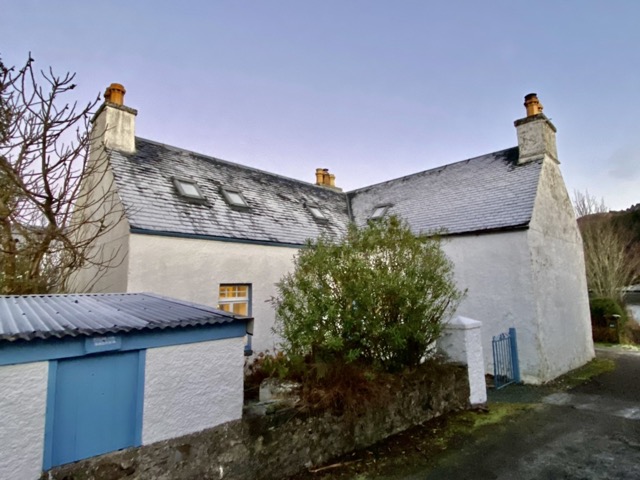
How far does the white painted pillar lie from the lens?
764 cm

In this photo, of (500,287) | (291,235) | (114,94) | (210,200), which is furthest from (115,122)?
(500,287)

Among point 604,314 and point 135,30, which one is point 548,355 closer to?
point 604,314

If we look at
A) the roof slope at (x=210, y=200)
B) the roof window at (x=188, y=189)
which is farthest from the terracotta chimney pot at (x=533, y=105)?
the roof window at (x=188, y=189)

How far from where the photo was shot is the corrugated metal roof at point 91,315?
3.50 m

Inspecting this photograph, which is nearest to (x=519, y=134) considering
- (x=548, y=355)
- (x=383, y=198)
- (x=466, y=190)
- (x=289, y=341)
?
(x=466, y=190)

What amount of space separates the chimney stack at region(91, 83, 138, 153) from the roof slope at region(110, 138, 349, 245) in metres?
0.41

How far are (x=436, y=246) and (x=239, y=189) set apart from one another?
8.71 m

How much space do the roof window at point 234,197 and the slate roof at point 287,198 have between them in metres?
0.22

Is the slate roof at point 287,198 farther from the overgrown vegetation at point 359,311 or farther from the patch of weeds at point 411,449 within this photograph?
the patch of weeds at point 411,449

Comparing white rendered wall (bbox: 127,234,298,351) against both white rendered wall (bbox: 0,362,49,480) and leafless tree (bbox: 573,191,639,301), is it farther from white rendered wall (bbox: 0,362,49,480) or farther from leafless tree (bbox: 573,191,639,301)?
leafless tree (bbox: 573,191,639,301)

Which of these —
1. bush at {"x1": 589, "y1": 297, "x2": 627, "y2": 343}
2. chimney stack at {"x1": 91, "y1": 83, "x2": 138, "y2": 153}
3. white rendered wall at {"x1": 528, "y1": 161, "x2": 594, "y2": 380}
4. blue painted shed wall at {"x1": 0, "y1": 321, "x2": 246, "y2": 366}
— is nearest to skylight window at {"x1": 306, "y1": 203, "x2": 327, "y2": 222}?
chimney stack at {"x1": 91, "y1": 83, "x2": 138, "y2": 153}

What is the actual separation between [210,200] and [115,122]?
3.86m

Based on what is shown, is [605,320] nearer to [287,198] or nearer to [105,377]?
[287,198]

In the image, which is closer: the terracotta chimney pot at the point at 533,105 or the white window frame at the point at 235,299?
the white window frame at the point at 235,299
